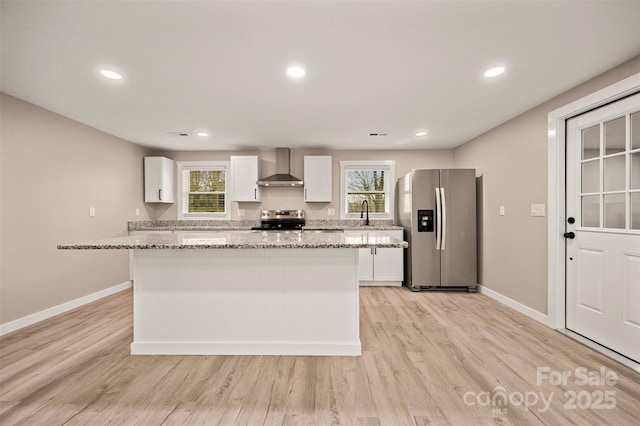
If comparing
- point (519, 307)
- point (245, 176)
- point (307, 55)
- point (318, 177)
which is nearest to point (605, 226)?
point (519, 307)

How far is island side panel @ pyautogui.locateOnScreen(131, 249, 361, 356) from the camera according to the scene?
2240 mm

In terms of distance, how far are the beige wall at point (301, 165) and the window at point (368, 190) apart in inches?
5.8

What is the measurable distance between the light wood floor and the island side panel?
130 mm

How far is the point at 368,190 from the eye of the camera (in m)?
5.12

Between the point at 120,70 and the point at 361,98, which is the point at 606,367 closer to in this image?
the point at 361,98

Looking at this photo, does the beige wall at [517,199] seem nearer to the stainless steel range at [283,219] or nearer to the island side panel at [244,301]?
the island side panel at [244,301]

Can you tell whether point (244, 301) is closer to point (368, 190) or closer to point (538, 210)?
point (538, 210)

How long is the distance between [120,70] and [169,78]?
1.12 ft

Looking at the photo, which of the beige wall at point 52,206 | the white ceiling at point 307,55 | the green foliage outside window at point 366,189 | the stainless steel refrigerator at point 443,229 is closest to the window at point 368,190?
the green foliage outside window at point 366,189

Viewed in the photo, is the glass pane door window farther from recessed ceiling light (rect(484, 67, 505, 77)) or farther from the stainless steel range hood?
the stainless steel range hood

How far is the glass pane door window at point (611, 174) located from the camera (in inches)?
84.4

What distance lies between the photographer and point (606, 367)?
2.04 metres

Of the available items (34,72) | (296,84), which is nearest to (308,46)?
(296,84)

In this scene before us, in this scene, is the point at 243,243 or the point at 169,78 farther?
the point at 169,78
